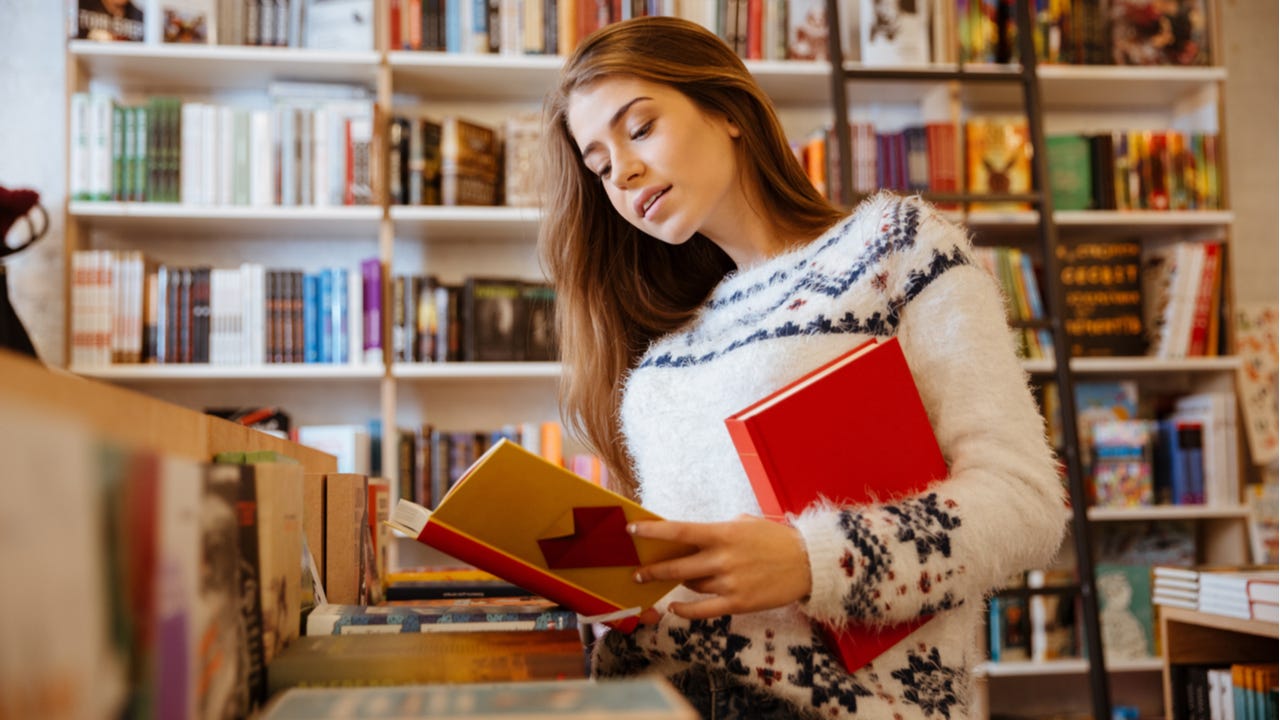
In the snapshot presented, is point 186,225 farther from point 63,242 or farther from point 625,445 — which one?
point 625,445

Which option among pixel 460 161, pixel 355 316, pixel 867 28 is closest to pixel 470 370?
pixel 355 316

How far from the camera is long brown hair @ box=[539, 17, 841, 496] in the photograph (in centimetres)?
123

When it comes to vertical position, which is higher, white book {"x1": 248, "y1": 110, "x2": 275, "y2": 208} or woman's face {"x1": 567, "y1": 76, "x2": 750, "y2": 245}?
white book {"x1": 248, "y1": 110, "x2": 275, "y2": 208}

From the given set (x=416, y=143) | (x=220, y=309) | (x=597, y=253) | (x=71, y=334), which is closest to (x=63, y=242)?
(x=71, y=334)

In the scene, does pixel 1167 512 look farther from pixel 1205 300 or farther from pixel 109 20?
pixel 109 20

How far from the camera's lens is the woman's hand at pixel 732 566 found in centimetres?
71

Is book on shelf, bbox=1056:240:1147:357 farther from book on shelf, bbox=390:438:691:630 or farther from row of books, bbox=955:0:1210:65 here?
book on shelf, bbox=390:438:691:630

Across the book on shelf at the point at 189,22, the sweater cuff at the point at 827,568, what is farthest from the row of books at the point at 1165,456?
the book on shelf at the point at 189,22

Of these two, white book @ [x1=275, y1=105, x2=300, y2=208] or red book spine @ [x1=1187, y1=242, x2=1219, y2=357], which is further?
red book spine @ [x1=1187, y1=242, x2=1219, y2=357]

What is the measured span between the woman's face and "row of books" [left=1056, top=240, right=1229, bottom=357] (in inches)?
71.6

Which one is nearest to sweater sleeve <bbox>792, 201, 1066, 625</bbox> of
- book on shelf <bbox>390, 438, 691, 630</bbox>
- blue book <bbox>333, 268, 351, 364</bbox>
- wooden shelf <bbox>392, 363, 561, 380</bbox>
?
book on shelf <bbox>390, 438, 691, 630</bbox>

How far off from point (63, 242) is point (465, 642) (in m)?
2.27

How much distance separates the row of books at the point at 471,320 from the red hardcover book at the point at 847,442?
1696 millimetres

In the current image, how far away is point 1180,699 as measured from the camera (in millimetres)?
1764
